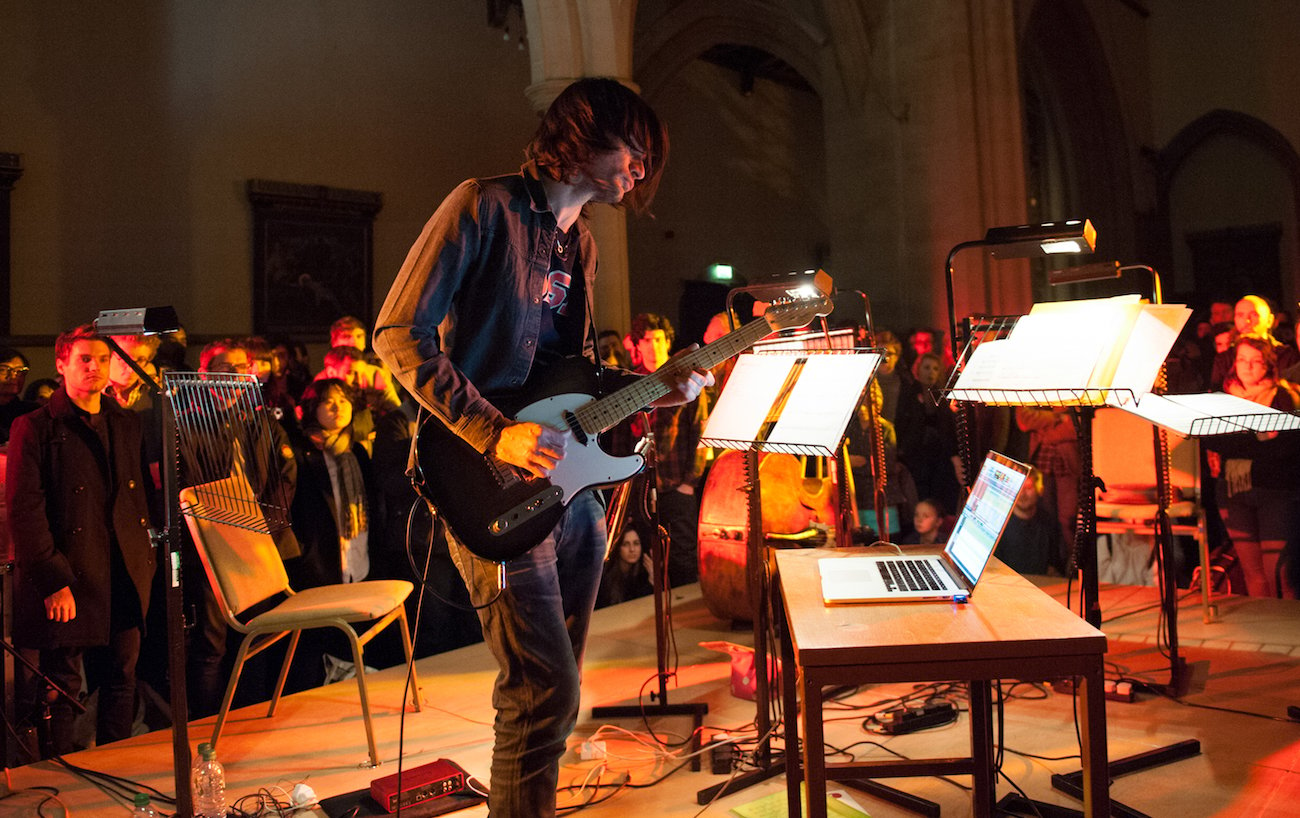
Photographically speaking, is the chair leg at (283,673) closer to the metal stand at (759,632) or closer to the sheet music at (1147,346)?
the metal stand at (759,632)

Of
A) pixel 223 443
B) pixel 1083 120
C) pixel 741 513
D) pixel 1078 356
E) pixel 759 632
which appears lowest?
A: pixel 759 632

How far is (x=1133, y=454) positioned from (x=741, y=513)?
209 cm

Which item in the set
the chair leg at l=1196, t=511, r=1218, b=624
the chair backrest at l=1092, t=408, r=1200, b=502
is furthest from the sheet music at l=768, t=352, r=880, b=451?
the chair leg at l=1196, t=511, r=1218, b=624

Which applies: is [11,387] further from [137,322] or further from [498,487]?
[498,487]

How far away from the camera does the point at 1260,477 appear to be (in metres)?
5.18

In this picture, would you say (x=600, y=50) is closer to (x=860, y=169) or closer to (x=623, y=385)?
(x=860, y=169)

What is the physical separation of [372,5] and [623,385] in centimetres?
907

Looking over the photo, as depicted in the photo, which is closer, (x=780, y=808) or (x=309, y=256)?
(x=780, y=808)

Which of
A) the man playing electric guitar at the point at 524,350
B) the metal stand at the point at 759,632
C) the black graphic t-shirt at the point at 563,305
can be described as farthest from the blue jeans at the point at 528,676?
the metal stand at the point at 759,632

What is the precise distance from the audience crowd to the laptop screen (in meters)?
0.29

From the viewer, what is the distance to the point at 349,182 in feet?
32.7

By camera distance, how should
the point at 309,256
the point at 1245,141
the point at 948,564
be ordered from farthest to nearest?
the point at 1245,141 < the point at 309,256 < the point at 948,564

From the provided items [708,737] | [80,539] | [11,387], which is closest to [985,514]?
[708,737]

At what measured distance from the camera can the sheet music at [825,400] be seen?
2.94 meters
